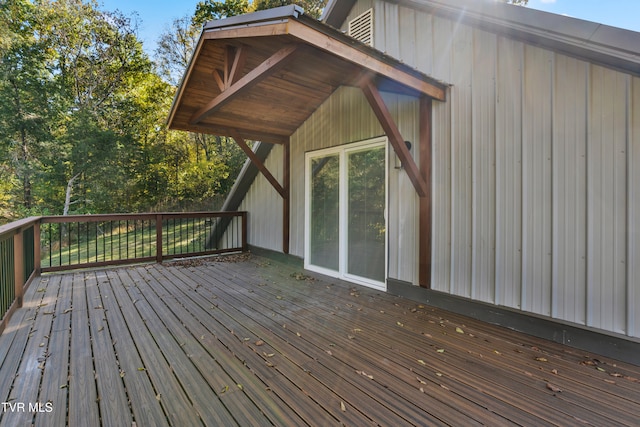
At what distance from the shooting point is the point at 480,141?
117 inches

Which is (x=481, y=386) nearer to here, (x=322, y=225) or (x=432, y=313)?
(x=432, y=313)

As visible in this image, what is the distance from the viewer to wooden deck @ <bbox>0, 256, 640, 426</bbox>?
1658mm

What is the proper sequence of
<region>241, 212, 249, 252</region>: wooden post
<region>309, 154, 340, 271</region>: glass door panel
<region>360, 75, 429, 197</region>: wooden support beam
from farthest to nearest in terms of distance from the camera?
<region>241, 212, 249, 252</region>: wooden post
<region>309, 154, 340, 271</region>: glass door panel
<region>360, 75, 429, 197</region>: wooden support beam

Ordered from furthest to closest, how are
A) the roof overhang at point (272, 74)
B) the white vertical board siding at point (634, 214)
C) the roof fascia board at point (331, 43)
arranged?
1. the roof overhang at point (272, 74)
2. the roof fascia board at point (331, 43)
3. the white vertical board siding at point (634, 214)

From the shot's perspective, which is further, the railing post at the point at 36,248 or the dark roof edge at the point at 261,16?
the railing post at the point at 36,248

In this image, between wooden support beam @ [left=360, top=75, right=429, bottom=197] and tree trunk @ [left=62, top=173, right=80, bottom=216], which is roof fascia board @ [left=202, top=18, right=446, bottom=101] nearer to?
wooden support beam @ [left=360, top=75, right=429, bottom=197]

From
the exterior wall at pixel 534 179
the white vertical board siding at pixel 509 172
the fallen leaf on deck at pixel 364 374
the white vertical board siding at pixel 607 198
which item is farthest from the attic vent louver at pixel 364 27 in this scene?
the fallen leaf on deck at pixel 364 374

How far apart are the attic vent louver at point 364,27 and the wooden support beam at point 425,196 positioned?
1662 mm

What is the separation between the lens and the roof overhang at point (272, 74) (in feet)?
8.02

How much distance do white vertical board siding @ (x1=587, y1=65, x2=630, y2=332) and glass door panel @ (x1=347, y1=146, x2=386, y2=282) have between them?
2086 millimetres

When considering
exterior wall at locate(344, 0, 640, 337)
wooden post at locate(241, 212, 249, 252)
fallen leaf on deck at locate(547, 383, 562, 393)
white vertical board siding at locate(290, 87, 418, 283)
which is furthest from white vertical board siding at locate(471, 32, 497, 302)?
wooden post at locate(241, 212, 249, 252)

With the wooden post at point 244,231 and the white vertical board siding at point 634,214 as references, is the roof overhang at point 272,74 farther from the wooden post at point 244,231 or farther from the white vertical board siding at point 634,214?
the wooden post at point 244,231

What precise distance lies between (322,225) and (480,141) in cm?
269

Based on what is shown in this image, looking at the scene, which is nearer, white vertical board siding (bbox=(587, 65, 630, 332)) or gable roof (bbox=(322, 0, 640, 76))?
gable roof (bbox=(322, 0, 640, 76))
